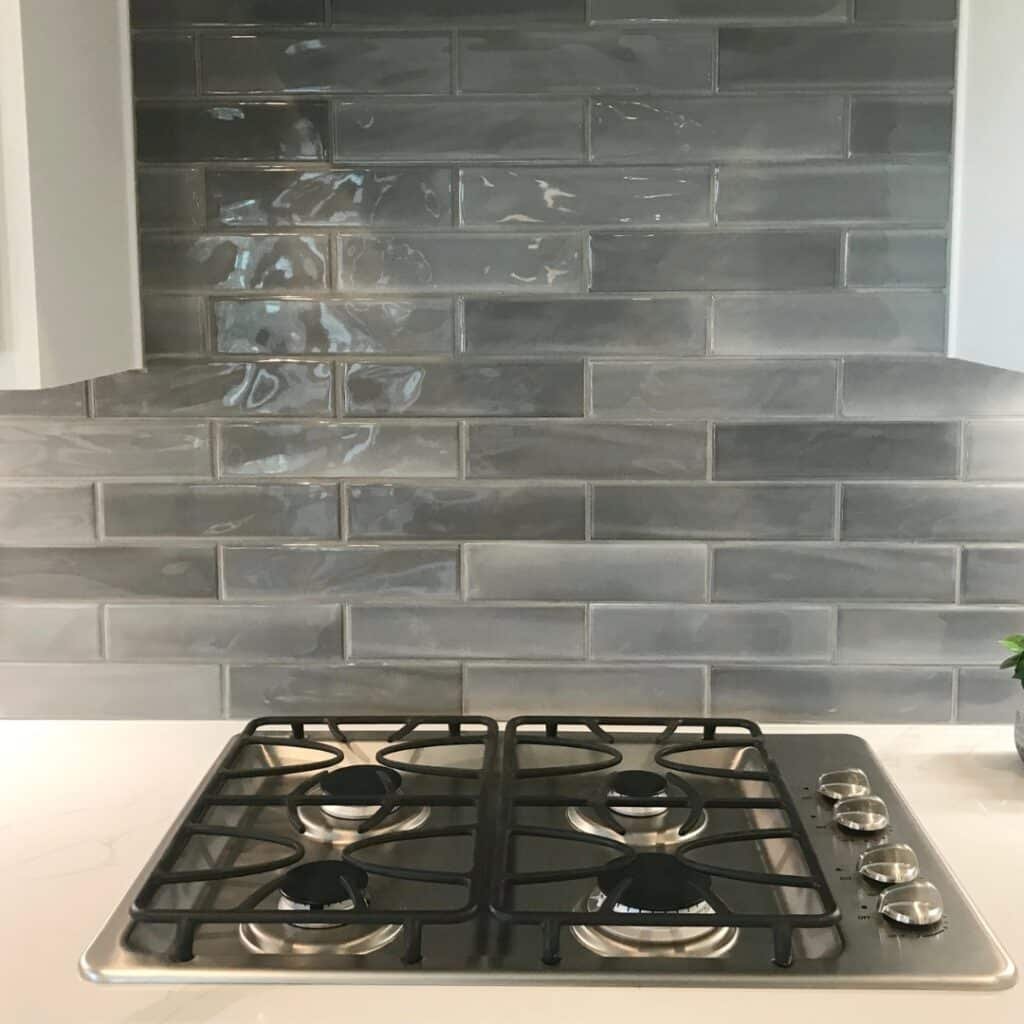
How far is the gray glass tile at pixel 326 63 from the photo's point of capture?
1631mm

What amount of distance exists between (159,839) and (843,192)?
3.70 feet

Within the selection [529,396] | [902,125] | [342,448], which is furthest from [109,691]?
[902,125]

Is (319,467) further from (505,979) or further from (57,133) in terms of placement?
(505,979)

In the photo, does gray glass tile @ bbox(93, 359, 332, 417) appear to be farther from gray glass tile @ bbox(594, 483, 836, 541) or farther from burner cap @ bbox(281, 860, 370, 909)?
burner cap @ bbox(281, 860, 370, 909)

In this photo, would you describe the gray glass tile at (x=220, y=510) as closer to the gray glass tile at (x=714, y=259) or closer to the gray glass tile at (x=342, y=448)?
the gray glass tile at (x=342, y=448)

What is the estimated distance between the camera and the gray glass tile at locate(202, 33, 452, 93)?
5.35 feet

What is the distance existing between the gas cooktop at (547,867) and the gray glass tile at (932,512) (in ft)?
0.93

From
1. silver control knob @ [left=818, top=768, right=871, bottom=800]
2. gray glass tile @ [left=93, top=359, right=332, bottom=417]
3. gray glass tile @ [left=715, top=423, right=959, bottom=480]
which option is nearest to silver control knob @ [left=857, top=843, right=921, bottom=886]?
silver control knob @ [left=818, top=768, right=871, bottom=800]

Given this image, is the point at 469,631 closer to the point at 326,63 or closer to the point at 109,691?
the point at 109,691

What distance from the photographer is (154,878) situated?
4.14 feet

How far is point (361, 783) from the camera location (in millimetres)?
1471

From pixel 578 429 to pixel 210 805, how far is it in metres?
0.65

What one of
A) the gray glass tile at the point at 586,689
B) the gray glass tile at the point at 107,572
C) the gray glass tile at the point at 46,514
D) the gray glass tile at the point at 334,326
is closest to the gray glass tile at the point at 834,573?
the gray glass tile at the point at 586,689

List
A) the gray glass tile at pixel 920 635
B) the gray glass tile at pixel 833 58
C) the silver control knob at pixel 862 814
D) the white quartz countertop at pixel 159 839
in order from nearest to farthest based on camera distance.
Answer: the white quartz countertop at pixel 159 839, the silver control knob at pixel 862 814, the gray glass tile at pixel 833 58, the gray glass tile at pixel 920 635
